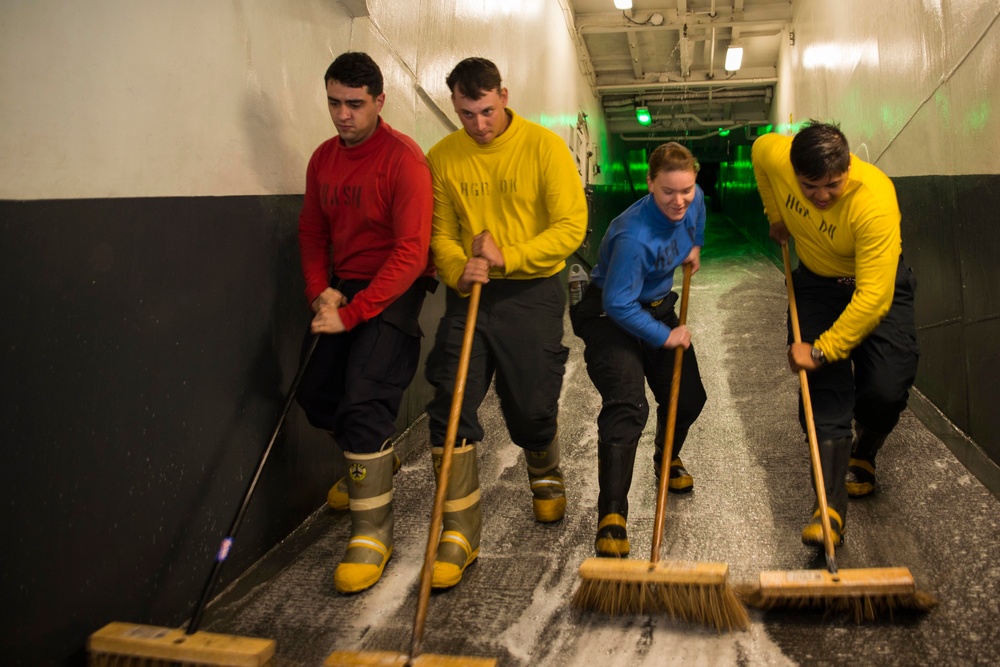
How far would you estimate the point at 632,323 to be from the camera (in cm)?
297

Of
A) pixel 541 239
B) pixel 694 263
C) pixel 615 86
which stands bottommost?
pixel 694 263

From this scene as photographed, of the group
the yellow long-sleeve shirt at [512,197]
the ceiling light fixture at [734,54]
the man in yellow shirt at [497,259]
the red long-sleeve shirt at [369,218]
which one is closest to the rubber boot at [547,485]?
the man in yellow shirt at [497,259]

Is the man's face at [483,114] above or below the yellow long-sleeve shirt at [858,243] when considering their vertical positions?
above

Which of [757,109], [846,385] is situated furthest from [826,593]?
[757,109]

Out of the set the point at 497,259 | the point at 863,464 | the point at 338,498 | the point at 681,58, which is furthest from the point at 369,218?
the point at 681,58

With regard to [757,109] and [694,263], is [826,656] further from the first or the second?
[757,109]

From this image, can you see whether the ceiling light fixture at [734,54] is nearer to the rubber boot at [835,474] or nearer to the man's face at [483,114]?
the man's face at [483,114]

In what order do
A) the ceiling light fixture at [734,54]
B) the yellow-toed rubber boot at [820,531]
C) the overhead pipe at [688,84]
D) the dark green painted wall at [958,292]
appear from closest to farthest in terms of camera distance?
the yellow-toed rubber boot at [820,531] → the dark green painted wall at [958,292] → the ceiling light fixture at [734,54] → the overhead pipe at [688,84]

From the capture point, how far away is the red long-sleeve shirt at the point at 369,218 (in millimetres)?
2828

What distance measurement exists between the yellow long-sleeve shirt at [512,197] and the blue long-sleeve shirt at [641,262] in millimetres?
170

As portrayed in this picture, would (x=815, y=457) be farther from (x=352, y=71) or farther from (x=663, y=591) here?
(x=352, y=71)

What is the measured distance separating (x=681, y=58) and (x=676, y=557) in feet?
37.0

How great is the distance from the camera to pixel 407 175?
2.86 metres

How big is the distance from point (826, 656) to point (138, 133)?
230 cm
